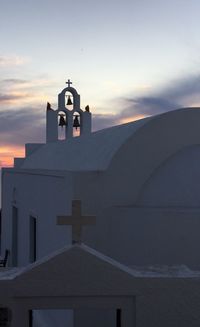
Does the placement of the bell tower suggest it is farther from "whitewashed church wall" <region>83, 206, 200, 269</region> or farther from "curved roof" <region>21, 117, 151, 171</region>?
"whitewashed church wall" <region>83, 206, 200, 269</region>

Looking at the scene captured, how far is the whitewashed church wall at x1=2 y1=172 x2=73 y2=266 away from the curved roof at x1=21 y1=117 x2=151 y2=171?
639mm

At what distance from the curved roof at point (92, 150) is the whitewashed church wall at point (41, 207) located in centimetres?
64

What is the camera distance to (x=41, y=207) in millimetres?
9141

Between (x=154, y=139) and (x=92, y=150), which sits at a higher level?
(x=92, y=150)

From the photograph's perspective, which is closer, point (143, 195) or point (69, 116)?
point (143, 195)

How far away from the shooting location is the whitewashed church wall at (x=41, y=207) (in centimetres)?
753

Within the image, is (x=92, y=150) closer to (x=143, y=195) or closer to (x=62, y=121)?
(x=143, y=195)

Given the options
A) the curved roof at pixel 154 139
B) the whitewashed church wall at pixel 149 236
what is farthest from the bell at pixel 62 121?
the whitewashed church wall at pixel 149 236

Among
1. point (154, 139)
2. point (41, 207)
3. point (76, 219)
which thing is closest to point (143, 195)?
point (154, 139)

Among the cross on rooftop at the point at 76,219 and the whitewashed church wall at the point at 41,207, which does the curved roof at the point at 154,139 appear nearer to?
the whitewashed church wall at the point at 41,207

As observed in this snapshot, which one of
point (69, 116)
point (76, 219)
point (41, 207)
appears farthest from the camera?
point (69, 116)

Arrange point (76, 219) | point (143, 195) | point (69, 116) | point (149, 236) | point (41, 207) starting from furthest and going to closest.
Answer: point (69, 116) → point (41, 207) → point (143, 195) → point (149, 236) → point (76, 219)

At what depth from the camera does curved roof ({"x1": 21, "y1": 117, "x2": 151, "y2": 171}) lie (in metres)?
7.80

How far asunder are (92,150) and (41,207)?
142 centimetres
